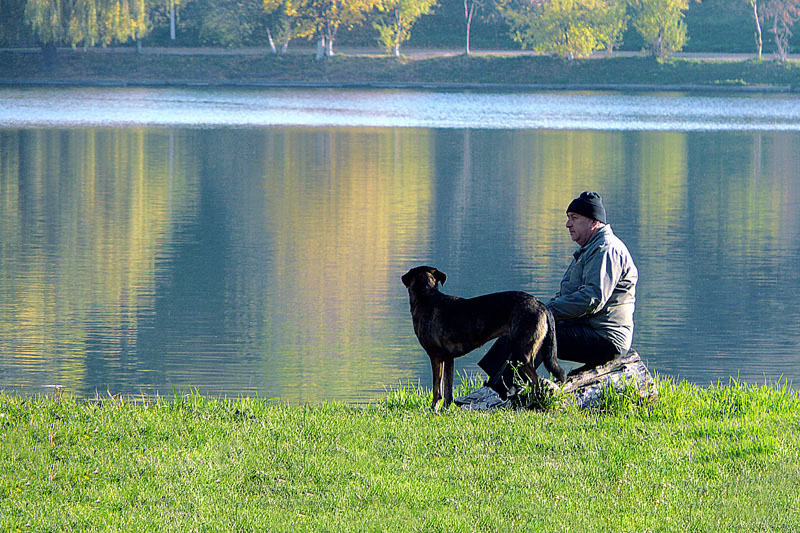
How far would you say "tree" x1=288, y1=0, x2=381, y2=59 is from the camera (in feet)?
279

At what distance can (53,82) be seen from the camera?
73500 mm

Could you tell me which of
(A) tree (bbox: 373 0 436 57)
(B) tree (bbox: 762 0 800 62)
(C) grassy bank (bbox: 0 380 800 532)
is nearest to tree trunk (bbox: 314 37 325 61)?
(A) tree (bbox: 373 0 436 57)

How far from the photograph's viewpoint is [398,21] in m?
87.9

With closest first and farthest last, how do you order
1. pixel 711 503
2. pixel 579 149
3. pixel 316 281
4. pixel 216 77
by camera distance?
pixel 711 503 → pixel 316 281 → pixel 579 149 → pixel 216 77

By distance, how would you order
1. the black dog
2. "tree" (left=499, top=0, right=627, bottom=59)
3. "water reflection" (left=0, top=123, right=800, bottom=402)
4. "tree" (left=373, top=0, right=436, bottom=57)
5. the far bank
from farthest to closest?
"tree" (left=373, top=0, right=436, bottom=57) < "tree" (left=499, top=0, right=627, bottom=59) < the far bank < "water reflection" (left=0, top=123, right=800, bottom=402) < the black dog

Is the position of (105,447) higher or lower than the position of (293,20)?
lower

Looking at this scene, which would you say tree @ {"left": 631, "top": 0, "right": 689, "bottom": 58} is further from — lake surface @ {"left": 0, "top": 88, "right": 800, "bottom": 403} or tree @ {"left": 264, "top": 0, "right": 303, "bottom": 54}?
lake surface @ {"left": 0, "top": 88, "right": 800, "bottom": 403}

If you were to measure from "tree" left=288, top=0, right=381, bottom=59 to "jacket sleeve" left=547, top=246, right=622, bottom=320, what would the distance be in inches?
3062

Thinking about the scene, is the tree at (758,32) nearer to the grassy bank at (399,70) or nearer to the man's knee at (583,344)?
the grassy bank at (399,70)

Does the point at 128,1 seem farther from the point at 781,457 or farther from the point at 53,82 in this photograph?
the point at 781,457

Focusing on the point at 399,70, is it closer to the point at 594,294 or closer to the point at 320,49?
the point at 320,49

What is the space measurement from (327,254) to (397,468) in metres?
9.98

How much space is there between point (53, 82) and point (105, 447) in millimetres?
71211

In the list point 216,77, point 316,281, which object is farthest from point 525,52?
point 316,281
